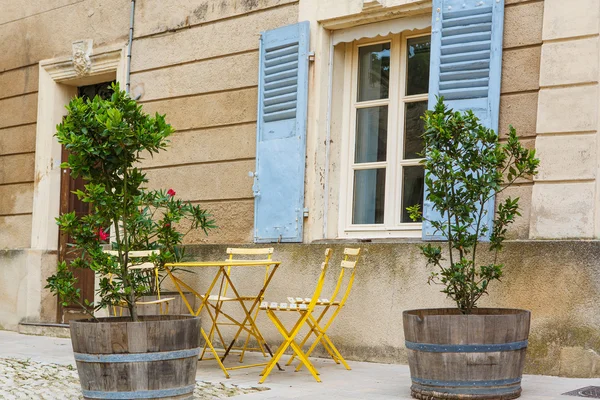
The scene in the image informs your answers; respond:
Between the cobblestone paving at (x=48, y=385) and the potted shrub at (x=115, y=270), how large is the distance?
56 cm

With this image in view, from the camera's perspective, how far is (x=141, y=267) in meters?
6.95

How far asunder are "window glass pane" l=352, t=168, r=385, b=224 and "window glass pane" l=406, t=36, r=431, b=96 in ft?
2.42

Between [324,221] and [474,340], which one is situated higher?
[324,221]

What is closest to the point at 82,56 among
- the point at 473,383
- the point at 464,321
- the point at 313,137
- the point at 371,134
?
the point at 313,137

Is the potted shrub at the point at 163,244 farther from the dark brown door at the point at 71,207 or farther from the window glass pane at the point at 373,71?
the dark brown door at the point at 71,207

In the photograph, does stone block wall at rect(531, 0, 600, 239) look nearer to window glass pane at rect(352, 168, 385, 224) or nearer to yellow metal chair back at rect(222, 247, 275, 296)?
window glass pane at rect(352, 168, 385, 224)

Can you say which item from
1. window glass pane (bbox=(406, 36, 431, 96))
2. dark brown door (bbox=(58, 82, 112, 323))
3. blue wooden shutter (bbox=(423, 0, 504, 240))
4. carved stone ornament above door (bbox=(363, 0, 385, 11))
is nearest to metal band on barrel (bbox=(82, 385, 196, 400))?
blue wooden shutter (bbox=(423, 0, 504, 240))

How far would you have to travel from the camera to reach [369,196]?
23.9 feet

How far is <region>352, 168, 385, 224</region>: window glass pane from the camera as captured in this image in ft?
23.6

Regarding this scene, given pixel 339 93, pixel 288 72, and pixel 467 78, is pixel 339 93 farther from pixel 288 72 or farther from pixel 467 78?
pixel 467 78

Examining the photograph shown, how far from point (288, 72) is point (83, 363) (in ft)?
11.9

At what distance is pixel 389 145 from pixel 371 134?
26 cm

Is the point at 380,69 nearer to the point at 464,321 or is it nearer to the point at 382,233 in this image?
the point at 382,233

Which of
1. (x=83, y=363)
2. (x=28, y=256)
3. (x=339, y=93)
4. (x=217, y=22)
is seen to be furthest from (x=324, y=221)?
(x=28, y=256)
